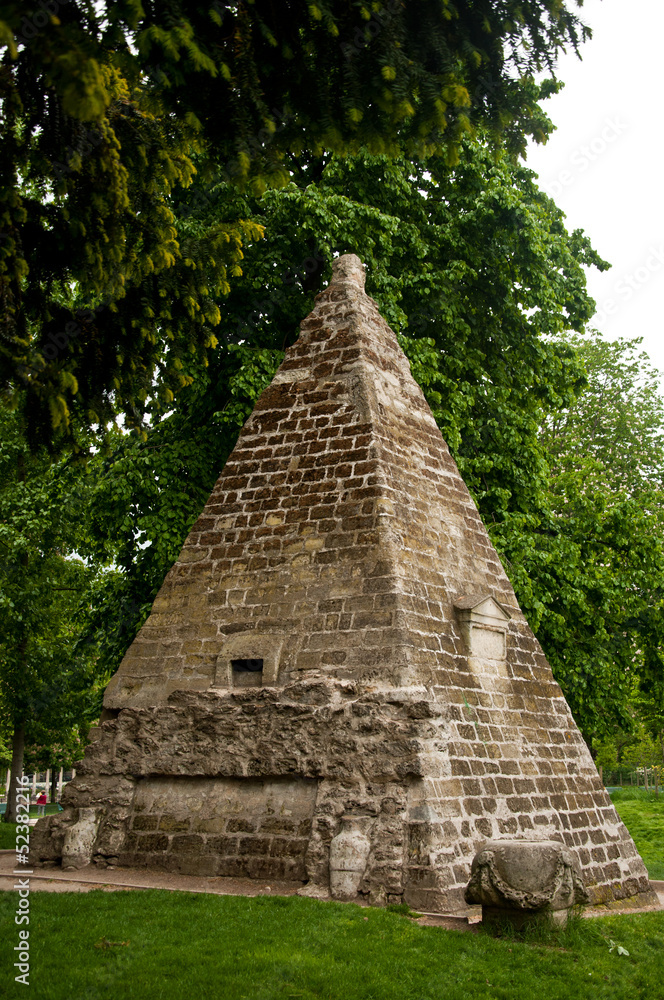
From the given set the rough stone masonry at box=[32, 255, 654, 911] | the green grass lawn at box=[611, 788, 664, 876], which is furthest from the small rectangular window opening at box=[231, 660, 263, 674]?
the green grass lawn at box=[611, 788, 664, 876]

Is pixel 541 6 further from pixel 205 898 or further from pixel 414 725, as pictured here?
pixel 205 898

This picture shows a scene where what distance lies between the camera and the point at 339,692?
25.2 feet

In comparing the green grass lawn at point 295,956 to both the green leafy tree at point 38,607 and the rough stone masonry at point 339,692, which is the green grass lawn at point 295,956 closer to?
the rough stone masonry at point 339,692

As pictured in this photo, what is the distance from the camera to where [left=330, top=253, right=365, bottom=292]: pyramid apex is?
10352 millimetres

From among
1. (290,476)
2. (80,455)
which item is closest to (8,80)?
(80,455)

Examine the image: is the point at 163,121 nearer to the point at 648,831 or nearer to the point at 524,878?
the point at 524,878

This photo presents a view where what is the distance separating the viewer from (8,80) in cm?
502

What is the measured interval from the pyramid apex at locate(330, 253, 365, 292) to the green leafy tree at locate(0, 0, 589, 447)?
11.6 feet

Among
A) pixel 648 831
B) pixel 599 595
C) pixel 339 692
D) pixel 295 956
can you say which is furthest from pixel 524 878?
pixel 648 831

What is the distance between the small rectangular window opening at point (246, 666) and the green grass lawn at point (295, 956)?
7.13 feet

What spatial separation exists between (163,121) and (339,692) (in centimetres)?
464

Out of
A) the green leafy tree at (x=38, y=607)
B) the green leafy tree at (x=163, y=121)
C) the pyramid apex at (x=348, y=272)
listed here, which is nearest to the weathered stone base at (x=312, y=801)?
the green leafy tree at (x=163, y=121)

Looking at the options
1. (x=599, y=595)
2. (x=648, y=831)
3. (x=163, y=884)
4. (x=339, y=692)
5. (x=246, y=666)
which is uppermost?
(x=599, y=595)

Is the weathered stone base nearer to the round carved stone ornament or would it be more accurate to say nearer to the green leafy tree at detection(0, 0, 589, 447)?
the round carved stone ornament
